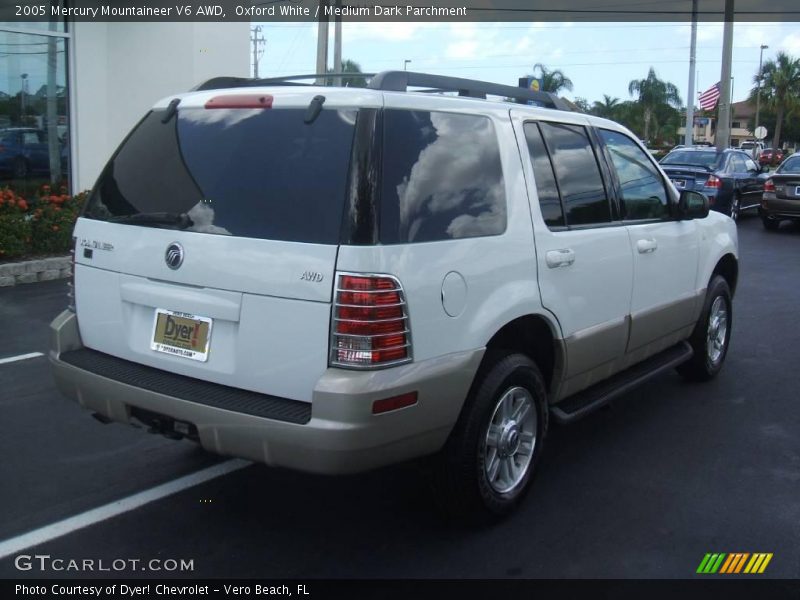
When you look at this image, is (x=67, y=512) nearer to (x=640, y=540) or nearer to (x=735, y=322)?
(x=640, y=540)

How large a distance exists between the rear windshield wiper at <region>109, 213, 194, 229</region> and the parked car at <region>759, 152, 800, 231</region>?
1536 centimetres

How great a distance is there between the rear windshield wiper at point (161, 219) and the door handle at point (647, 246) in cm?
274

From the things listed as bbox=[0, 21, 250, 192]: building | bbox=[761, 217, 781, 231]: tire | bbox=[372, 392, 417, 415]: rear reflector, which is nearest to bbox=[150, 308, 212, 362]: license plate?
bbox=[372, 392, 417, 415]: rear reflector

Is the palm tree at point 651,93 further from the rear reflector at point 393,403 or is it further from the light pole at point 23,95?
the rear reflector at point 393,403

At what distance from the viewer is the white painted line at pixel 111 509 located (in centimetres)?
379

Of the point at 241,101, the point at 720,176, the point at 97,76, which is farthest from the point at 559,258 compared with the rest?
the point at 720,176

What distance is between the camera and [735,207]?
18062 mm

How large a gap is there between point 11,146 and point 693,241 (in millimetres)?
10597

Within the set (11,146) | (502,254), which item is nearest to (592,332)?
(502,254)

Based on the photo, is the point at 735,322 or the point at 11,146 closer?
the point at 735,322

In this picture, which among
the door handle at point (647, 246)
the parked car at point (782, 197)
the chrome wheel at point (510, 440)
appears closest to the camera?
the chrome wheel at point (510, 440)

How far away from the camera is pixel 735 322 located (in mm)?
8656

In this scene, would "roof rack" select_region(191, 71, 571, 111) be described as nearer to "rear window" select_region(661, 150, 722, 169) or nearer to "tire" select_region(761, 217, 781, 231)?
"tire" select_region(761, 217, 781, 231)

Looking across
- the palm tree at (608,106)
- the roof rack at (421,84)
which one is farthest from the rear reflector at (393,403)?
the palm tree at (608,106)
